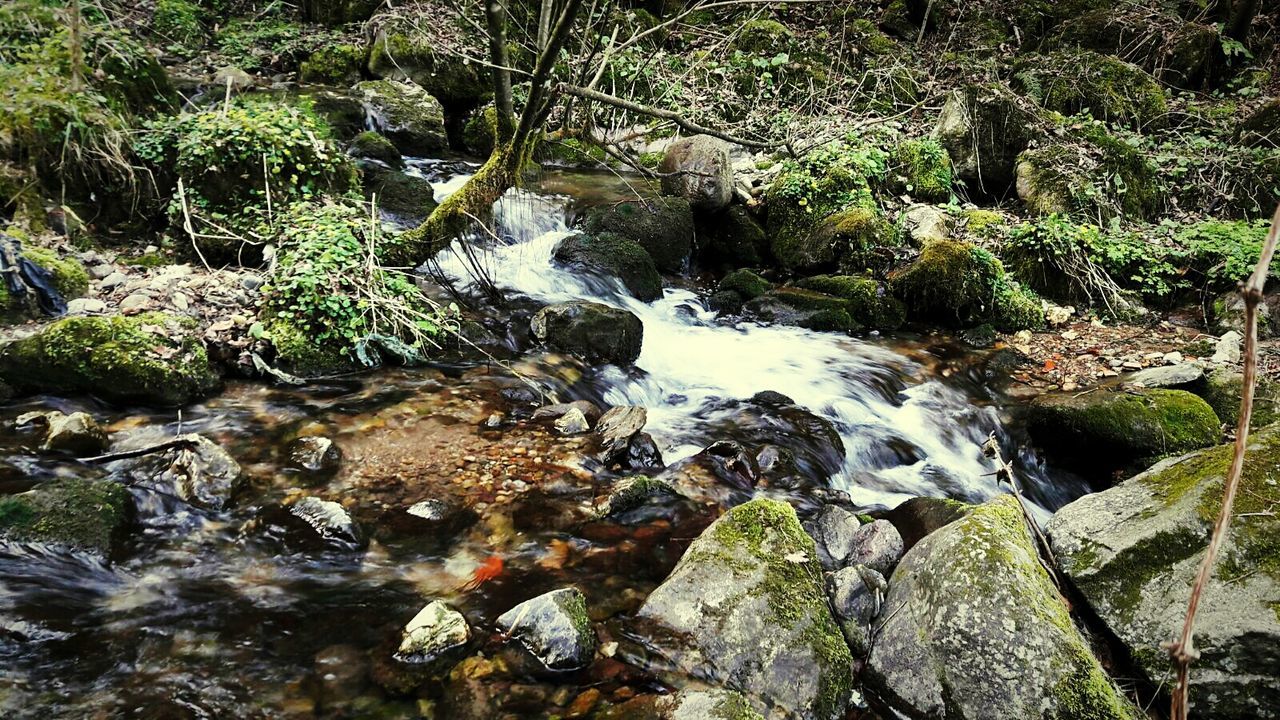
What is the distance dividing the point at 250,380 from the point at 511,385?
207 centimetres

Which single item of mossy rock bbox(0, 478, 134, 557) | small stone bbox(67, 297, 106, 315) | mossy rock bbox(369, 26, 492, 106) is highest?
mossy rock bbox(369, 26, 492, 106)

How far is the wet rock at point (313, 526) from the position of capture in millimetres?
3564

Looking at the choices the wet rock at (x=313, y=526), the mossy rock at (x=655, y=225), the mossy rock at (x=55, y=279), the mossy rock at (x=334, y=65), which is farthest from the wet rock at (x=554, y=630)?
the mossy rock at (x=334, y=65)

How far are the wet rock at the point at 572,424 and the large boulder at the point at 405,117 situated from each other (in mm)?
7606

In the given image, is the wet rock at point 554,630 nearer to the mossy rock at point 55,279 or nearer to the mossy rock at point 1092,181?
the mossy rock at point 55,279

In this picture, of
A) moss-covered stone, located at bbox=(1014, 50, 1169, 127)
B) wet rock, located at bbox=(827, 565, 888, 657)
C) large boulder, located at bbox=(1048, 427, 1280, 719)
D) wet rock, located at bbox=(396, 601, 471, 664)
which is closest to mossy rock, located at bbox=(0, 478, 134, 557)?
wet rock, located at bbox=(396, 601, 471, 664)

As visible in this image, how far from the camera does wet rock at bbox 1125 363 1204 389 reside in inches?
251

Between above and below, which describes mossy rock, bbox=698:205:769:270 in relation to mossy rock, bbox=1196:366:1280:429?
above

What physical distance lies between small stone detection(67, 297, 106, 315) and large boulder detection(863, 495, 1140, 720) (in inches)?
238

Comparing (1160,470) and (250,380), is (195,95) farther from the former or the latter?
(1160,470)

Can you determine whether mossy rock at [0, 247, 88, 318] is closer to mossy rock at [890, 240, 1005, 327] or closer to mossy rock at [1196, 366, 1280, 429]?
mossy rock at [890, 240, 1005, 327]

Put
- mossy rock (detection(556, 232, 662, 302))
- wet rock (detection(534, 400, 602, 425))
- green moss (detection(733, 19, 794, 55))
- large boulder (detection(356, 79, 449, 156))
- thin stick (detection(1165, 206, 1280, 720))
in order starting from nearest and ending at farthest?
thin stick (detection(1165, 206, 1280, 720))
wet rock (detection(534, 400, 602, 425))
mossy rock (detection(556, 232, 662, 302))
large boulder (detection(356, 79, 449, 156))
green moss (detection(733, 19, 794, 55))

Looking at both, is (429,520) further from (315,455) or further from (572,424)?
(572,424)

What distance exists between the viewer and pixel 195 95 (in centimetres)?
967
